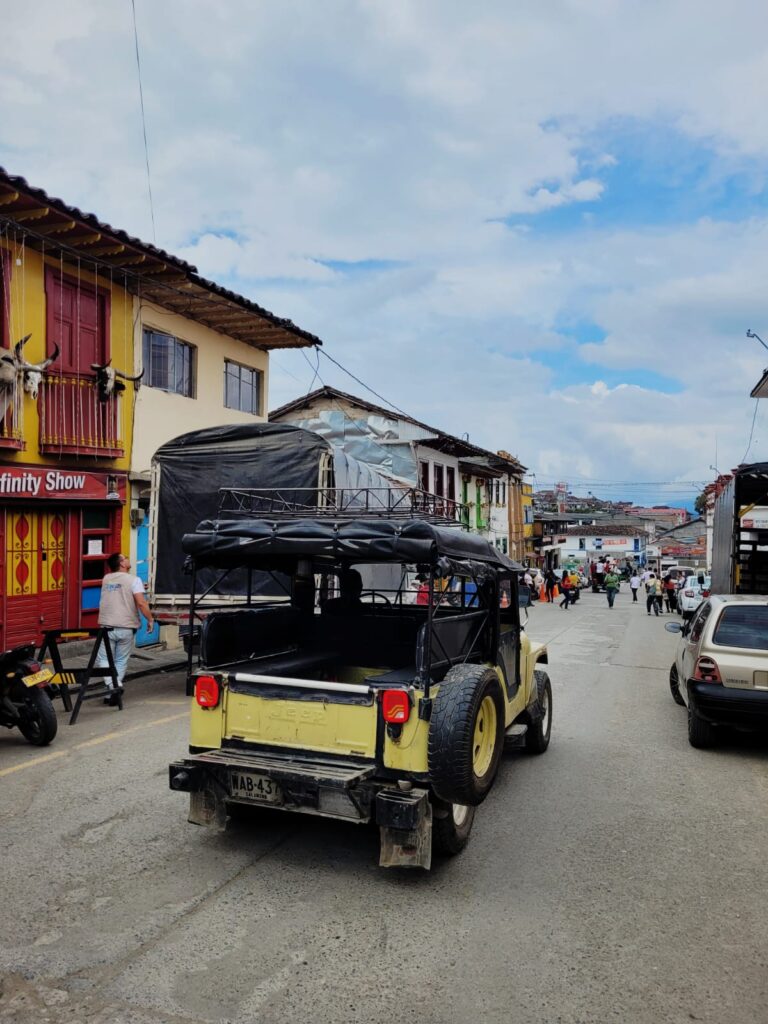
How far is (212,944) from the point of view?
3.76 m

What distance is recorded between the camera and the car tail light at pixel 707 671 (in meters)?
7.50

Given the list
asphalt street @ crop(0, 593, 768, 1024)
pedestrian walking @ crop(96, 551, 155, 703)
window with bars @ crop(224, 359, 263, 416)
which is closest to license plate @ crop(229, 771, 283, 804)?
asphalt street @ crop(0, 593, 768, 1024)

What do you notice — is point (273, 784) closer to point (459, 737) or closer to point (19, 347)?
point (459, 737)

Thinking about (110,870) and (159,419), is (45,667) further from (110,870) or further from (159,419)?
(159,419)

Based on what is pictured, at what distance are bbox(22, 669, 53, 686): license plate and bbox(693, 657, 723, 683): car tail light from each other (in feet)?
20.8

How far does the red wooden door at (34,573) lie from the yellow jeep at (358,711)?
7.70m

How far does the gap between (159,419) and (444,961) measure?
42.7 feet

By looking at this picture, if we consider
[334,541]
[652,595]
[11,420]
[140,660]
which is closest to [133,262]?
[11,420]

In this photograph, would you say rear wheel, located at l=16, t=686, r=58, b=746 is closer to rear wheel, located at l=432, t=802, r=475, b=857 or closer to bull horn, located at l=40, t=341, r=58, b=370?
rear wheel, located at l=432, t=802, r=475, b=857

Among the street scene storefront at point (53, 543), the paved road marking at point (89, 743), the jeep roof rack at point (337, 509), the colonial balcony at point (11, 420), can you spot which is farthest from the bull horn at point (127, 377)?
the paved road marking at point (89, 743)

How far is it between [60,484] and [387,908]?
10244mm

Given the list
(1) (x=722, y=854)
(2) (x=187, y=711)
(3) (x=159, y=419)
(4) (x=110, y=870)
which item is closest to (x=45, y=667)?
(2) (x=187, y=711)

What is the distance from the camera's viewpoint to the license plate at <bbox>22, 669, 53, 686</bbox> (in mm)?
7523

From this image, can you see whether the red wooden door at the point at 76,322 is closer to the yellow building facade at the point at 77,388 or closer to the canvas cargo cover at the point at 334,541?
the yellow building facade at the point at 77,388
